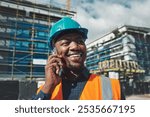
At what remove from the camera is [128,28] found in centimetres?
3769

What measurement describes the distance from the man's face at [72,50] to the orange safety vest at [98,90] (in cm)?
17

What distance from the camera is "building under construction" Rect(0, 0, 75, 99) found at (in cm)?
2525

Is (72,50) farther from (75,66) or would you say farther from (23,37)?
(23,37)

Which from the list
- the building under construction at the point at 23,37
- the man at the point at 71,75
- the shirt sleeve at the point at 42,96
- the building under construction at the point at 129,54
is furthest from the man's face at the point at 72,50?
the building under construction at the point at 129,54

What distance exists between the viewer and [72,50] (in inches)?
62.6

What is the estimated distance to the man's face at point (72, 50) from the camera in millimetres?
1581

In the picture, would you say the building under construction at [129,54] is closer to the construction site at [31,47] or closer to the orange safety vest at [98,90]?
the construction site at [31,47]

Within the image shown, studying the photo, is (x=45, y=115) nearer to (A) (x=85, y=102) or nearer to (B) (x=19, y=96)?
(A) (x=85, y=102)

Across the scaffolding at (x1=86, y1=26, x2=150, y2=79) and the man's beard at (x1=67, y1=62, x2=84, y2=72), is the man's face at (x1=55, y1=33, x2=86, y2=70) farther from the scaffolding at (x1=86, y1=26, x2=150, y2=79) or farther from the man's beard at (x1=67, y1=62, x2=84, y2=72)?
the scaffolding at (x1=86, y1=26, x2=150, y2=79)

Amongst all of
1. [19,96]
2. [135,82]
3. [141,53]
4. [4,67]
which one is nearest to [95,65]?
[141,53]

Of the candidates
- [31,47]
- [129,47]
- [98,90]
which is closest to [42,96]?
[98,90]

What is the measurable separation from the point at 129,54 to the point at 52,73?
115 feet

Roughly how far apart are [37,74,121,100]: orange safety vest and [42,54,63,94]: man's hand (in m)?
0.12

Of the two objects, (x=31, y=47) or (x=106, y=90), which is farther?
(x=31, y=47)
